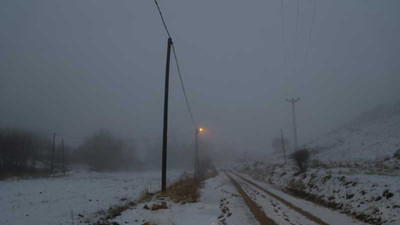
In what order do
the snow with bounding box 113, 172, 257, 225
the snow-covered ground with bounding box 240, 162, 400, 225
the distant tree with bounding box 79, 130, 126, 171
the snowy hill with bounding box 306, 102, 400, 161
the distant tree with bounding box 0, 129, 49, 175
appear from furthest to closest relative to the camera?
1. the distant tree with bounding box 79, 130, 126, 171
2. the distant tree with bounding box 0, 129, 49, 175
3. the snowy hill with bounding box 306, 102, 400, 161
4. the snow-covered ground with bounding box 240, 162, 400, 225
5. the snow with bounding box 113, 172, 257, 225

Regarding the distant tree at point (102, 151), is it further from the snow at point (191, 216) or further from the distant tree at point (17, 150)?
the snow at point (191, 216)

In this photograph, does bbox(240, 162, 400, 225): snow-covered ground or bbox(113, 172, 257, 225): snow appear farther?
bbox(240, 162, 400, 225): snow-covered ground

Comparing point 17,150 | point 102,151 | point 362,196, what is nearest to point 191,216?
point 362,196

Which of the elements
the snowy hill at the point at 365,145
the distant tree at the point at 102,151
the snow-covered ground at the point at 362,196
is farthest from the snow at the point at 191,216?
the distant tree at the point at 102,151

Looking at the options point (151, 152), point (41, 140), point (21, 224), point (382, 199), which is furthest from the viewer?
point (151, 152)

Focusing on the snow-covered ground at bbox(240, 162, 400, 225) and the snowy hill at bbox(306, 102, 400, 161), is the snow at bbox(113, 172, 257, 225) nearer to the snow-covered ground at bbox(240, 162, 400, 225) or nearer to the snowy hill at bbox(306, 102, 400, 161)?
the snow-covered ground at bbox(240, 162, 400, 225)

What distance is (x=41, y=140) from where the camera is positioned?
313 ft

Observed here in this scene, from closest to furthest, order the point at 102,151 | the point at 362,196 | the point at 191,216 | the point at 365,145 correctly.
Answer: the point at 191,216 → the point at 362,196 → the point at 365,145 → the point at 102,151

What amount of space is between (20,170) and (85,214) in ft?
230

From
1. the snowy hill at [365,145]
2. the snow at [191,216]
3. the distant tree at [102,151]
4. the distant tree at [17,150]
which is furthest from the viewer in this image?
the distant tree at [102,151]

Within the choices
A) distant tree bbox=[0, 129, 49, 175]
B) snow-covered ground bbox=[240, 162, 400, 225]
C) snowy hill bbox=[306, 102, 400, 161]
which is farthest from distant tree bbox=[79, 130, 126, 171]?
snow-covered ground bbox=[240, 162, 400, 225]

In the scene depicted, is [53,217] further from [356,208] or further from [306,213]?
[356,208]

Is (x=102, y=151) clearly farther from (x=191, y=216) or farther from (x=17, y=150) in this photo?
(x=191, y=216)

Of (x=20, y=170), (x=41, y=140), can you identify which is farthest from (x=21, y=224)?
(x=41, y=140)
